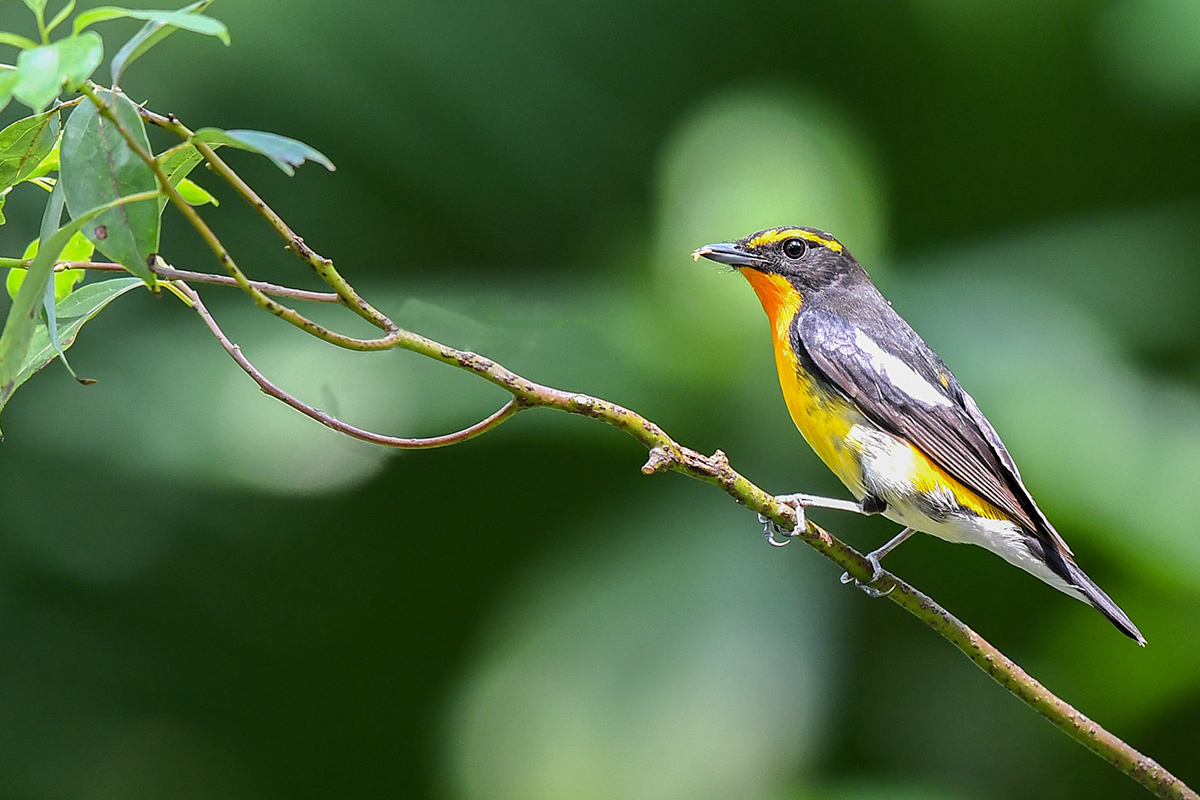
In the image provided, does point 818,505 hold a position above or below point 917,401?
below

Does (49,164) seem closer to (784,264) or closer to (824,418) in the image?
(824,418)

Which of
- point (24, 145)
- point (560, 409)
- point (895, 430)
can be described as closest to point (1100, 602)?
point (895, 430)

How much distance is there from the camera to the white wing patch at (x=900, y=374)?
2.45 meters

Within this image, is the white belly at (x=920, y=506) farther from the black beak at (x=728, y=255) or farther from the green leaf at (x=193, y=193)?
the green leaf at (x=193, y=193)

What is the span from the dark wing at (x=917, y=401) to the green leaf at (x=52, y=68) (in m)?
1.79

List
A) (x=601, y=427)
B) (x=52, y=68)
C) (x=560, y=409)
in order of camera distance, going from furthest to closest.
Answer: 1. (x=601, y=427)
2. (x=560, y=409)
3. (x=52, y=68)

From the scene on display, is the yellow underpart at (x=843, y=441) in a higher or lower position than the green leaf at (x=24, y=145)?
lower

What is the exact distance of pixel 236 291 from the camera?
14.9 ft

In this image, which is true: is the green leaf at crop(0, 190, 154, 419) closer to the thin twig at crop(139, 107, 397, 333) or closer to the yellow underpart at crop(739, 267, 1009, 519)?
the thin twig at crop(139, 107, 397, 333)

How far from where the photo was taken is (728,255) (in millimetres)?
2594

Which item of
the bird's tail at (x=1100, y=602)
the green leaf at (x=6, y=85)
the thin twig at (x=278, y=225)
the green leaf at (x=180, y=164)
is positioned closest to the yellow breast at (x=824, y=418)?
the bird's tail at (x=1100, y=602)

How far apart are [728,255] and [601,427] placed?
132cm

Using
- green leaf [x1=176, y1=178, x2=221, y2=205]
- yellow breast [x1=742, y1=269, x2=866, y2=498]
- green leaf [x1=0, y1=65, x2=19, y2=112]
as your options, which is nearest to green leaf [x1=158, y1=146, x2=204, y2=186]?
green leaf [x1=176, y1=178, x2=221, y2=205]

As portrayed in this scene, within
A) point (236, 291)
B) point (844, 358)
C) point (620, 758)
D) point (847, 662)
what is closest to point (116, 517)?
point (236, 291)
